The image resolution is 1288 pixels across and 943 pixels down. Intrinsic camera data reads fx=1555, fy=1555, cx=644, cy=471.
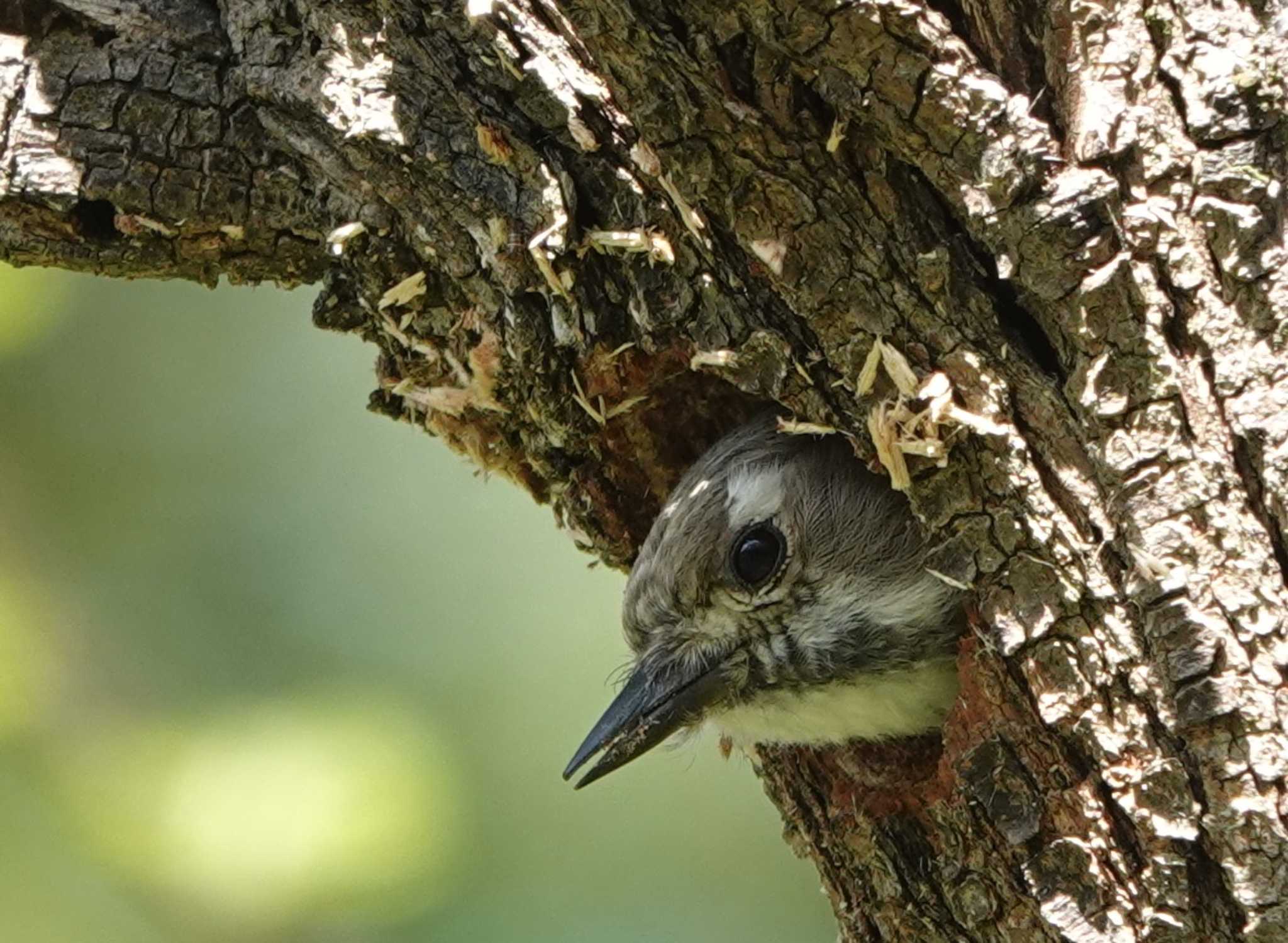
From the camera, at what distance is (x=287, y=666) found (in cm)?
572

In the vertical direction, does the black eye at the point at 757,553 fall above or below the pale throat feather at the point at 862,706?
above

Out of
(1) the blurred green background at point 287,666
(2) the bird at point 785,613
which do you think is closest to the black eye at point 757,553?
(2) the bird at point 785,613

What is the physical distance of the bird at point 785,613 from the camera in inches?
129

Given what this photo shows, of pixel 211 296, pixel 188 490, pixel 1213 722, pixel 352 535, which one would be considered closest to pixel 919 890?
pixel 1213 722

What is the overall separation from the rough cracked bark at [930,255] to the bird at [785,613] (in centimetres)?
22

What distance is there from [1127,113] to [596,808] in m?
4.01

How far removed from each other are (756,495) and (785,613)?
274mm

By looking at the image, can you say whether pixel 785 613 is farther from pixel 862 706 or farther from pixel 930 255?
pixel 930 255

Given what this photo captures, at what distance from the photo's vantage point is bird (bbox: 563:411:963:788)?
328 cm

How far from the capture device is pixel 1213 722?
2363mm

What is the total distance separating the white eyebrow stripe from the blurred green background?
7.03 feet

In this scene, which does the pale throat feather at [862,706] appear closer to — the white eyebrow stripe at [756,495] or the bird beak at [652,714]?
the bird beak at [652,714]

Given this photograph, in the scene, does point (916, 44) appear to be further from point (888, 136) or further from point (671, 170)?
point (671, 170)

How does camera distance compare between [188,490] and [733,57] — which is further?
[188,490]
